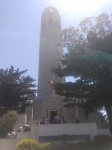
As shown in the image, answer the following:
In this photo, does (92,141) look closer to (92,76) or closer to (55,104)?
(92,76)

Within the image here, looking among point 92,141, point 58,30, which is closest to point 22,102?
point 92,141

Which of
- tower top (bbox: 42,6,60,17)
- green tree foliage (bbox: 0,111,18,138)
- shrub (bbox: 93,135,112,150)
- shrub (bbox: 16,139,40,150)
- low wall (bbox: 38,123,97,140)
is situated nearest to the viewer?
shrub (bbox: 16,139,40,150)

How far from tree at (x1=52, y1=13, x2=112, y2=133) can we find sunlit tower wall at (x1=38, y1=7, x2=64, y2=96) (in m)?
10.8

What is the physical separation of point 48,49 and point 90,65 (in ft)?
57.8

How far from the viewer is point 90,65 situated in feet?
58.6

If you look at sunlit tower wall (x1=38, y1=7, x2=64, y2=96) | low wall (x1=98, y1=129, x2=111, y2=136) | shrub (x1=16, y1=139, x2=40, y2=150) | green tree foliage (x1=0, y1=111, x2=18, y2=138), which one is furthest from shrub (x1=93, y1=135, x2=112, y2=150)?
sunlit tower wall (x1=38, y1=7, x2=64, y2=96)

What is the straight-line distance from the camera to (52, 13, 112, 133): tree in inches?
682

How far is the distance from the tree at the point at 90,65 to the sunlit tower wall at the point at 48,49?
1079 centimetres

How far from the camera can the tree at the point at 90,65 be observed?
17312 mm

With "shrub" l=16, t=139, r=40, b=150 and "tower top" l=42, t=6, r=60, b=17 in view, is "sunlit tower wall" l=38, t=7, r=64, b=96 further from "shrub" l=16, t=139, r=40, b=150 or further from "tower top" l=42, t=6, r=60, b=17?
"shrub" l=16, t=139, r=40, b=150

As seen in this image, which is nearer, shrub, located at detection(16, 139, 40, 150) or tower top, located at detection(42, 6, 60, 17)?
shrub, located at detection(16, 139, 40, 150)

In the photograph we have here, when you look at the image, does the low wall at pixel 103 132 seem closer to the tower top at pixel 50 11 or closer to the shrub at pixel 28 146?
the shrub at pixel 28 146

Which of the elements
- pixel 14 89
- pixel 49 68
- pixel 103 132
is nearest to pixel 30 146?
pixel 103 132

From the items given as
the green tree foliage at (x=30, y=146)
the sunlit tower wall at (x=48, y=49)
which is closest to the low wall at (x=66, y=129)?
the green tree foliage at (x=30, y=146)
